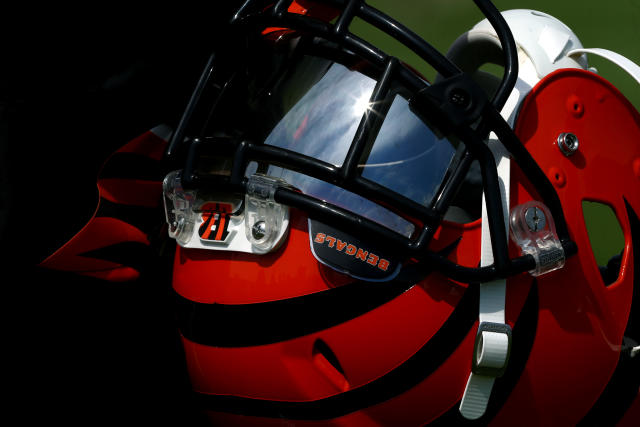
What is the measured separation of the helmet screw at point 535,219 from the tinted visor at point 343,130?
0.11 meters

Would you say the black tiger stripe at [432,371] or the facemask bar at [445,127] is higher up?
the facemask bar at [445,127]

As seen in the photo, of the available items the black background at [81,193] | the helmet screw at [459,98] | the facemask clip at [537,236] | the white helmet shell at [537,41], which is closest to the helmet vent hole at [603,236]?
the white helmet shell at [537,41]

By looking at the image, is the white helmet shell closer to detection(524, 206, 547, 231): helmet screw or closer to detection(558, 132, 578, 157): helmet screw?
detection(558, 132, 578, 157): helmet screw

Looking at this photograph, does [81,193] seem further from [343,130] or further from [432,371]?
[432,371]

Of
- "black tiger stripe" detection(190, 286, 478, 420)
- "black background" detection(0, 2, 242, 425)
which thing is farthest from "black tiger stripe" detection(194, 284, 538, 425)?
"black background" detection(0, 2, 242, 425)

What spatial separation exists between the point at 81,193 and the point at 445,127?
541 mm

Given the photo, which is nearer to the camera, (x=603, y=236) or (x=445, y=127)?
(x=445, y=127)

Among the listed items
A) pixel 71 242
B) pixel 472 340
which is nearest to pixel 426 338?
pixel 472 340

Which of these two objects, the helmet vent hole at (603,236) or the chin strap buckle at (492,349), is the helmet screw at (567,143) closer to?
the chin strap buckle at (492,349)

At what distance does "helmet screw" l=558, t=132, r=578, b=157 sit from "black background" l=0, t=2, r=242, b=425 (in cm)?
46

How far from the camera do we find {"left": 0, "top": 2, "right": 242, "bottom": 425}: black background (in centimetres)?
76

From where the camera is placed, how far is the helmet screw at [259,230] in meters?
0.65

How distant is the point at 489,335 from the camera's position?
63 centimetres

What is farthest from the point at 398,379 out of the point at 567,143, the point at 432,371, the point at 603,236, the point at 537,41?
the point at 603,236
